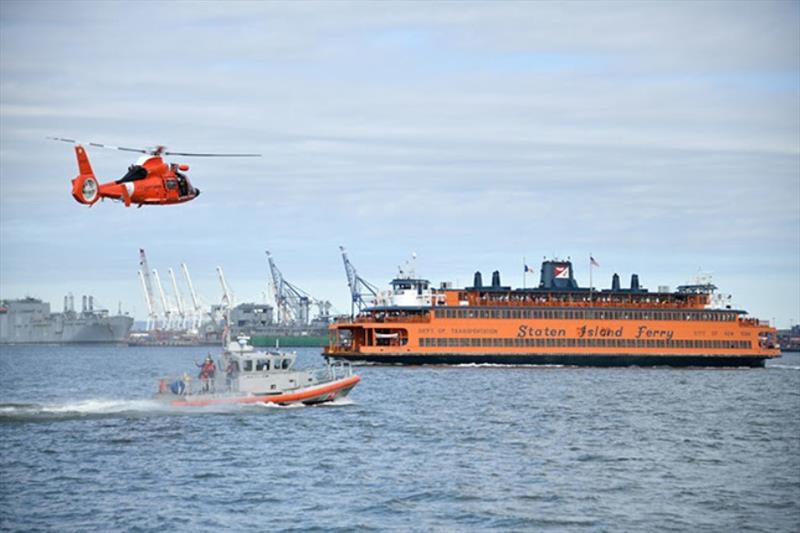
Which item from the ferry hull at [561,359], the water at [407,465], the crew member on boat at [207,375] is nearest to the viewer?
the water at [407,465]

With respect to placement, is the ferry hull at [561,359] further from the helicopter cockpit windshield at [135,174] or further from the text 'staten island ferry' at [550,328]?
the helicopter cockpit windshield at [135,174]

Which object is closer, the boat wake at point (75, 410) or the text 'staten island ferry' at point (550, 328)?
the boat wake at point (75, 410)

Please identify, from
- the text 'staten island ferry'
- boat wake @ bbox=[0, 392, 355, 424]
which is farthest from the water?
the text 'staten island ferry'

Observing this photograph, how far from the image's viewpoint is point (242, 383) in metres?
60.3

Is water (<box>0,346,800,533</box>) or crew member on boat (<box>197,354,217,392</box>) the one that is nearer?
water (<box>0,346,800,533</box>)

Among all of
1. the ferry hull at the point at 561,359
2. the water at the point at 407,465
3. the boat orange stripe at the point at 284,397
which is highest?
the ferry hull at the point at 561,359

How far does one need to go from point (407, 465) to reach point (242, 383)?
1677 cm

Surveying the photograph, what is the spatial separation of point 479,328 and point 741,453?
72.8 meters

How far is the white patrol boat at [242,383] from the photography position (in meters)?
59.6

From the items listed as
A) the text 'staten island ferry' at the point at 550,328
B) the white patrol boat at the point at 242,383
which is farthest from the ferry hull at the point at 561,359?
the white patrol boat at the point at 242,383

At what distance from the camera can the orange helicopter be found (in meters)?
50.9

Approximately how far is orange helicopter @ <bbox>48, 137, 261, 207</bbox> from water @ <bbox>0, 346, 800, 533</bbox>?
32.5 ft

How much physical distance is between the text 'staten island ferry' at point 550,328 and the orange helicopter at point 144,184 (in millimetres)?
65180

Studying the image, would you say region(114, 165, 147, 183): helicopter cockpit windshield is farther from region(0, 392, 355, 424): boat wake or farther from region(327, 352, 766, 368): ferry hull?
region(327, 352, 766, 368): ferry hull
